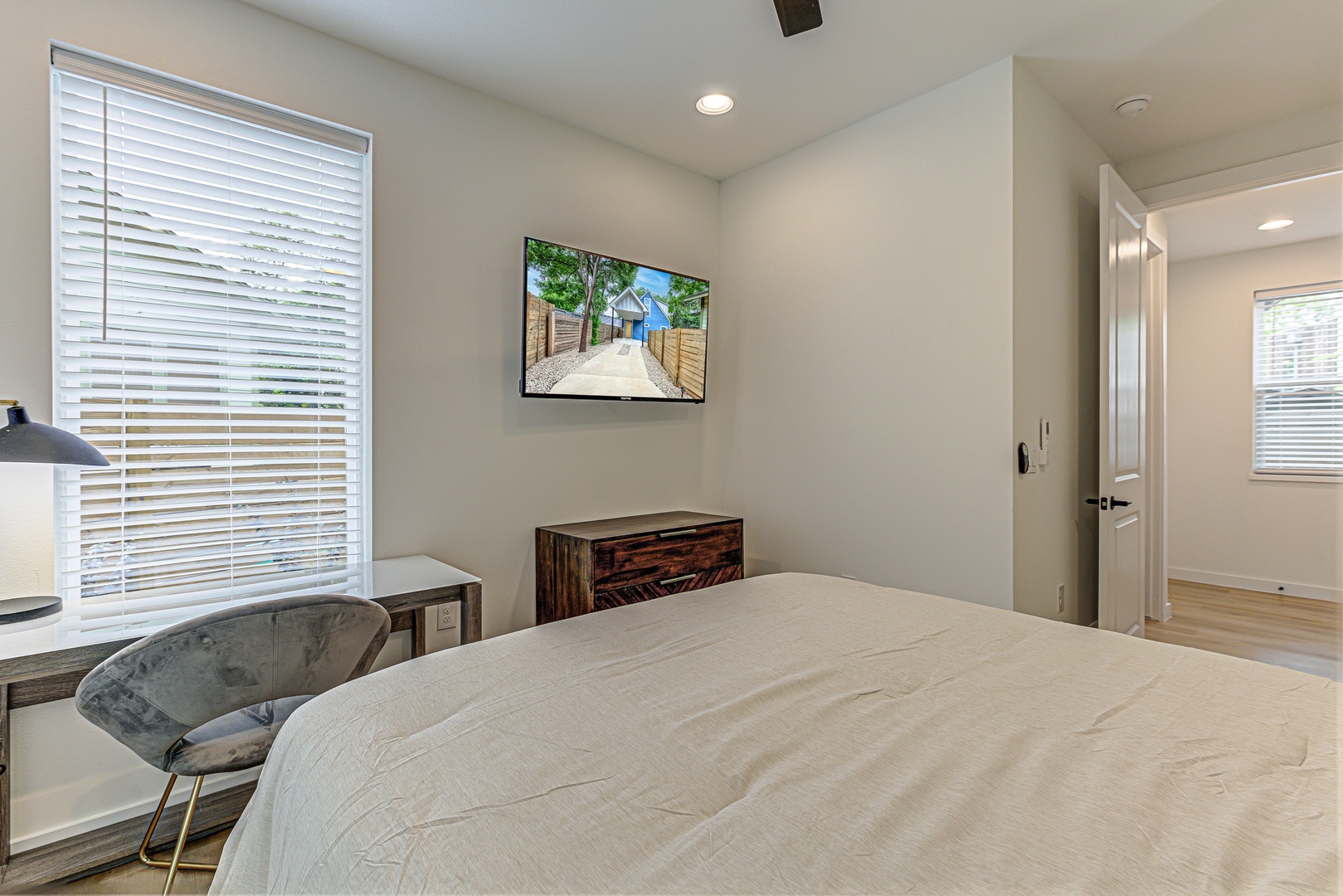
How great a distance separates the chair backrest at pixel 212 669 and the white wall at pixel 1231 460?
6.07m

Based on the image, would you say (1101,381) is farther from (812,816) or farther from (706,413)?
(812,816)

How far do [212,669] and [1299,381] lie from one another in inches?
257

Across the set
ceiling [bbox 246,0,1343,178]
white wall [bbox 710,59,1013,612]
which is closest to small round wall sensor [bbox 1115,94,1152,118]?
ceiling [bbox 246,0,1343,178]

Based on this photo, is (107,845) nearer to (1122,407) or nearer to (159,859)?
(159,859)

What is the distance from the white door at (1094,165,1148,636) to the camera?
2.85 m

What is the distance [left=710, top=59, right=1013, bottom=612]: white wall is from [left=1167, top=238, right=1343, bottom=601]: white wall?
3.74 metres

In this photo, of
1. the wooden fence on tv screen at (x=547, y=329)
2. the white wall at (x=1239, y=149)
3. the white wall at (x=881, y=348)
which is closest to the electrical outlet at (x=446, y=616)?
the wooden fence on tv screen at (x=547, y=329)

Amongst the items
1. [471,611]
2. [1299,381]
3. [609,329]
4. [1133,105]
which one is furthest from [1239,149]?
[471,611]

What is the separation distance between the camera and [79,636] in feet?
4.88

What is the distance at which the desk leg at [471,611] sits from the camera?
2.00 metres

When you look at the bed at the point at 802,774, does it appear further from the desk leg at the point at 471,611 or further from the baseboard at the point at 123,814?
the baseboard at the point at 123,814

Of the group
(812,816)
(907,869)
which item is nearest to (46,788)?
(812,816)

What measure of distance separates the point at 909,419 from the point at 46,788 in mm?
3227

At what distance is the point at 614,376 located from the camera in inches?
118
